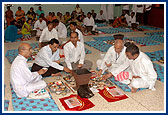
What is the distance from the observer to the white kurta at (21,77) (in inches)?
106

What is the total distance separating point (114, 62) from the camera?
3.68m

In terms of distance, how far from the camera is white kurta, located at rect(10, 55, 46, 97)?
269cm

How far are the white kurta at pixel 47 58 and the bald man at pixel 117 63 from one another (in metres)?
0.83

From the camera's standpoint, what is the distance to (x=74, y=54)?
3873mm

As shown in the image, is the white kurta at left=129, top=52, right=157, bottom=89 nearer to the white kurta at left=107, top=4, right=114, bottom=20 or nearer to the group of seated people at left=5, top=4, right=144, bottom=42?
the group of seated people at left=5, top=4, right=144, bottom=42

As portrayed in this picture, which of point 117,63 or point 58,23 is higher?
point 58,23

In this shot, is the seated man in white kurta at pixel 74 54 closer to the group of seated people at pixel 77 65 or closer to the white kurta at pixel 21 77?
the group of seated people at pixel 77 65

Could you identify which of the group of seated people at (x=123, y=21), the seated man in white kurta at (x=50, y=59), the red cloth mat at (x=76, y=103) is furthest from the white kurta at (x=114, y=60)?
the group of seated people at (x=123, y=21)

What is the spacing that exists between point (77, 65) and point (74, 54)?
0.25 metres

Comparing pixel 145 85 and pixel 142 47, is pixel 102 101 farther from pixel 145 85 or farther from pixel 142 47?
pixel 142 47

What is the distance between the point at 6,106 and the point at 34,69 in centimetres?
112

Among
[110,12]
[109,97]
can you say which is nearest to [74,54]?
[109,97]

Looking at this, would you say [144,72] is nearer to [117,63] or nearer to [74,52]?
[117,63]

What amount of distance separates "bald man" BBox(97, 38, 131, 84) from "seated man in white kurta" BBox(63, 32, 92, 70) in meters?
0.37
